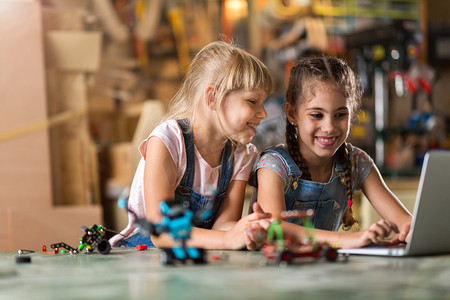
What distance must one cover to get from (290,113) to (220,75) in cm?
22

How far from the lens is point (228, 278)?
0.68 meters

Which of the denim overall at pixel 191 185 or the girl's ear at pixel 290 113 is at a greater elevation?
the girl's ear at pixel 290 113

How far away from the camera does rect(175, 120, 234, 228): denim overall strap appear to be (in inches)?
51.4

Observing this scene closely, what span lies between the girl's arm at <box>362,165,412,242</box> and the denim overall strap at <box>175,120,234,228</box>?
36 cm

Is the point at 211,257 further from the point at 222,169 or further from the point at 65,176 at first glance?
the point at 65,176

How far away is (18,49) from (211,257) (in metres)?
1.70

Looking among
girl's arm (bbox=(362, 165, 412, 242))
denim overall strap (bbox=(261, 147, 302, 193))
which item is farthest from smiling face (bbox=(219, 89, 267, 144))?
girl's arm (bbox=(362, 165, 412, 242))

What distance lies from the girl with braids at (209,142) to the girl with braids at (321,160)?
81mm

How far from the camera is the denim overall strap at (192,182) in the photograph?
4.29ft

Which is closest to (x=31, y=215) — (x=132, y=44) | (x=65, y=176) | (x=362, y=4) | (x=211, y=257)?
(x=65, y=176)

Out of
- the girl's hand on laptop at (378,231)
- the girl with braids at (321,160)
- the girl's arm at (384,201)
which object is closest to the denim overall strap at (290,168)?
the girl with braids at (321,160)

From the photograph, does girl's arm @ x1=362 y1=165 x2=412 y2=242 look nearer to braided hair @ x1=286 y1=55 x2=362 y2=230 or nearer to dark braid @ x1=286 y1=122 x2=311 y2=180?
braided hair @ x1=286 y1=55 x2=362 y2=230

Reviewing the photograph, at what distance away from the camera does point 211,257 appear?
887 millimetres

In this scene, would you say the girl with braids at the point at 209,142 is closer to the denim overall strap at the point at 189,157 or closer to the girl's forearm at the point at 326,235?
the denim overall strap at the point at 189,157
